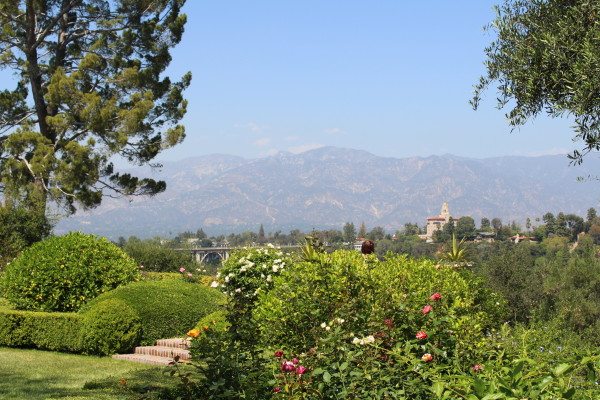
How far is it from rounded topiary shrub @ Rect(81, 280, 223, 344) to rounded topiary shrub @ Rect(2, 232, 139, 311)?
69 centimetres

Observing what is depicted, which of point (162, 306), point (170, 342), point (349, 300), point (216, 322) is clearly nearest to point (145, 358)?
point (170, 342)

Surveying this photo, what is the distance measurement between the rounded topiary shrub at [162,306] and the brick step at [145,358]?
2.34ft

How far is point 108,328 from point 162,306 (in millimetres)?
1218

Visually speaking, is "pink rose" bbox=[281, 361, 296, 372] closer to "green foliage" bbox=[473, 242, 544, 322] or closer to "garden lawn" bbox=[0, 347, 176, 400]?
"garden lawn" bbox=[0, 347, 176, 400]

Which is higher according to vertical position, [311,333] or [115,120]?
[115,120]

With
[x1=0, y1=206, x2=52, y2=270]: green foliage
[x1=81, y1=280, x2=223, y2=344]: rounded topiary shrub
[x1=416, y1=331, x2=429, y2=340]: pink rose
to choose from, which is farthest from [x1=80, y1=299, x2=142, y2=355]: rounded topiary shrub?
[x1=0, y1=206, x2=52, y2=270]: green foliage

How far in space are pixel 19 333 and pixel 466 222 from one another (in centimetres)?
12164

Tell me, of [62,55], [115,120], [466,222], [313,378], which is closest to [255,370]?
[313,378]

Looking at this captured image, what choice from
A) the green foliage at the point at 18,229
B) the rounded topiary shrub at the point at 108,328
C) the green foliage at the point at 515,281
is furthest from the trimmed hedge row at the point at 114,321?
the green foliage at the point at 18,229

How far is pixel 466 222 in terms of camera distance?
428ft

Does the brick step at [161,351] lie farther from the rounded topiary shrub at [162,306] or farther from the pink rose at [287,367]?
the pink rose at [287,367]

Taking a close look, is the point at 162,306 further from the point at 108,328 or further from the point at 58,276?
the point at 58,276

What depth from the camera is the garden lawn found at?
8.57 metres

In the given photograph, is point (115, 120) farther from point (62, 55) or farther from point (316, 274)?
point (316, 274)
